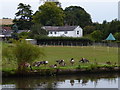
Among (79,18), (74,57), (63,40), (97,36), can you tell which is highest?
(79,18)

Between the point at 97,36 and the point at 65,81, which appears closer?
the point at 65,81

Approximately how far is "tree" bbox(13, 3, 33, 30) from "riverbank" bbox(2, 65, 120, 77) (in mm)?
58628

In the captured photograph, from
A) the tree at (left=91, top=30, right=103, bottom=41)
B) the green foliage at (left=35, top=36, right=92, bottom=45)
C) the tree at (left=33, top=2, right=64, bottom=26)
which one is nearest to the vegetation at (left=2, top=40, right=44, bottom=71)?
the green foliage at (left=35, top=36, right=92, bottom=45)

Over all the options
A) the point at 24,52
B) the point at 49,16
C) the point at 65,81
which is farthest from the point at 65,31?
the point at 65,81

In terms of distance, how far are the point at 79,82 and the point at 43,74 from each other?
301cm

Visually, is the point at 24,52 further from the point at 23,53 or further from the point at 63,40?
the point at 63,40

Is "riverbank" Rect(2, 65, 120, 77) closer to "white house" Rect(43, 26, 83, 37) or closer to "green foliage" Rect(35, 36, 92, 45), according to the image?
"green foliage" Rect(35, 36, 92, 45)

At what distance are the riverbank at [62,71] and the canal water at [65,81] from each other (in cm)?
32

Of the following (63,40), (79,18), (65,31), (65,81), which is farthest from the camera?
(79,18)

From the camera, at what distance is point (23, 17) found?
8494 centimetres

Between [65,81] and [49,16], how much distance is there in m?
63.9

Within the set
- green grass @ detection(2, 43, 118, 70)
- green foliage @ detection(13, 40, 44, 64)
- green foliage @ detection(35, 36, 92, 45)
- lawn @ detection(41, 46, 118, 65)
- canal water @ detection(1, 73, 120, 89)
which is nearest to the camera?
canal water @ detection(1, 73, 120, 89)

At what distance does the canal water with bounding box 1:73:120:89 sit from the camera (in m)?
20.5

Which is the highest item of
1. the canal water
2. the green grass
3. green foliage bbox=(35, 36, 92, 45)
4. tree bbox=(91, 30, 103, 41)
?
tree bbox=(91, 30, 103, 41)
